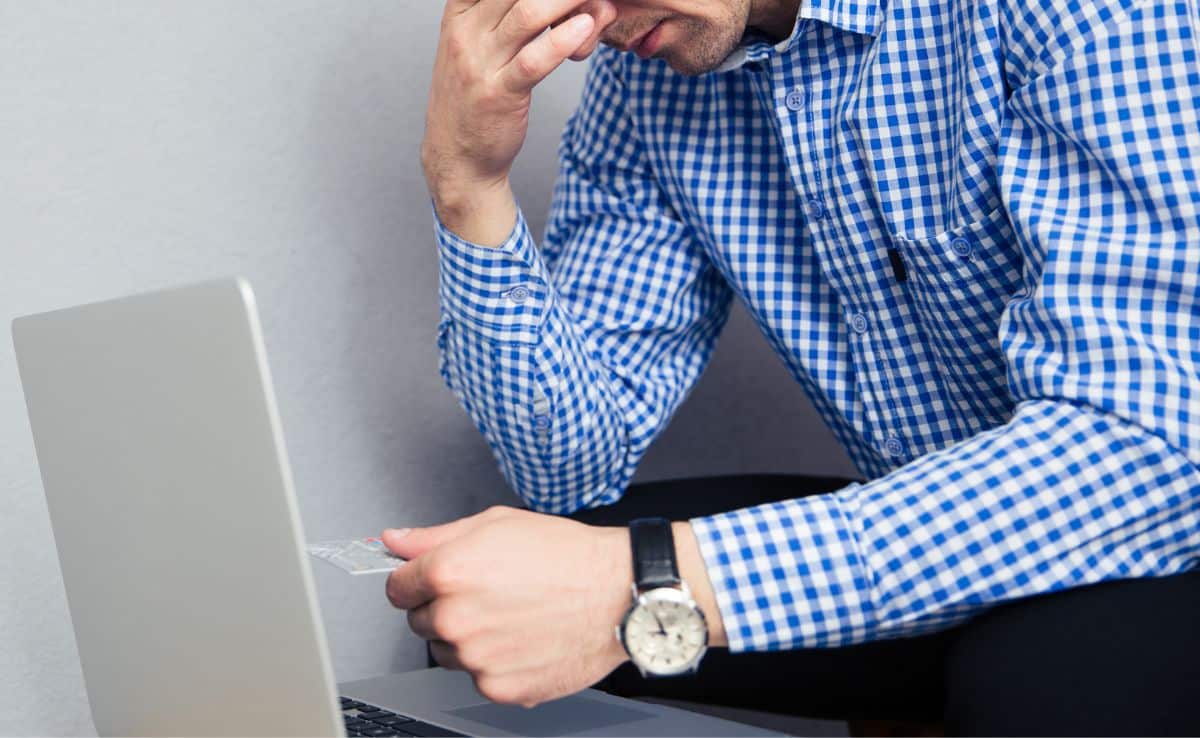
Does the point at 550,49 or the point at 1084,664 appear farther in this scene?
the point at 550,49

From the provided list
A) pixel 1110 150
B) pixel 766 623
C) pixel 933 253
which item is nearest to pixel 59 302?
pixel 766 623

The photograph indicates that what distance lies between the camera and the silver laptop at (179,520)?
2.08ft

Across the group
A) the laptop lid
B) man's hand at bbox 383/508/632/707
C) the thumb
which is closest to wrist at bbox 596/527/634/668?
man's hand at bbox 383/508/632/707

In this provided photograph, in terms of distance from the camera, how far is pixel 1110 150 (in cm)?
88

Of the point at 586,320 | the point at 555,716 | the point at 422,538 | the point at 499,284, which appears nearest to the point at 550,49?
the point at 499,284

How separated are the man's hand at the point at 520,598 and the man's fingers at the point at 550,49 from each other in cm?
48

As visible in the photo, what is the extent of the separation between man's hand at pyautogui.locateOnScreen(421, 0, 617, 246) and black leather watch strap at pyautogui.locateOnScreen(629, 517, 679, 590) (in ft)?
1.58

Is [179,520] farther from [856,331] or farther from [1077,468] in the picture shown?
[856,331]

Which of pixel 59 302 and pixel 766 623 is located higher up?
pixel 59 302

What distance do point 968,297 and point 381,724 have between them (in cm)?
68

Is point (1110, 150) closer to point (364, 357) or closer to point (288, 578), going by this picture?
point (288, 578)

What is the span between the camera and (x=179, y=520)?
27.5 inches

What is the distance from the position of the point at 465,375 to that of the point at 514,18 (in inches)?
15.9

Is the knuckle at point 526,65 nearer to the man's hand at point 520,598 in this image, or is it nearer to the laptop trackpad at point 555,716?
the man's hand at point 520,598
